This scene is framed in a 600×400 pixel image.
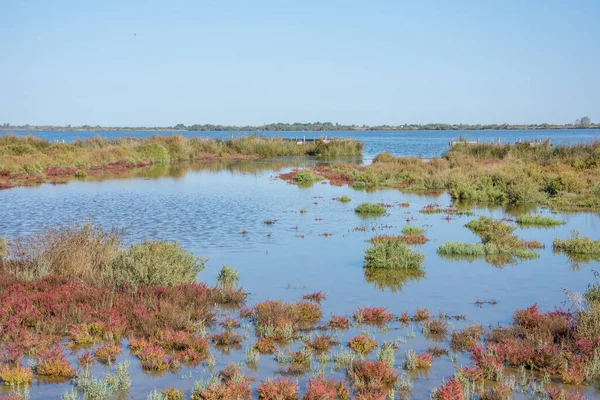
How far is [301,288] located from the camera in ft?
42.1

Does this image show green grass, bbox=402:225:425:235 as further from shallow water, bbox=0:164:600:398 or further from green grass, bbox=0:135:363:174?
green grass, bbox=0:135:363:174

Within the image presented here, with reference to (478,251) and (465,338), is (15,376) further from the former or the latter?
(478,251)

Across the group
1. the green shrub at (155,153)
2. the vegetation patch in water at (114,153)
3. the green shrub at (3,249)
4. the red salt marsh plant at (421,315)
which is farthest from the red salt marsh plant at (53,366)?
the green shrub at (155,153)

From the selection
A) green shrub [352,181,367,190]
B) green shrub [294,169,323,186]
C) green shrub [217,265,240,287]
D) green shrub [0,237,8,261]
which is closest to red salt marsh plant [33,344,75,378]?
green shrub [217,265,240,287]

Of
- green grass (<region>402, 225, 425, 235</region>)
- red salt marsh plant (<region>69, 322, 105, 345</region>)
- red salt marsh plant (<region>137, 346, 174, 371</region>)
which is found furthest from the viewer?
green grass (<region>402, 225, 425, 235</region>)

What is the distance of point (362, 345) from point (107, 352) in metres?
3.59

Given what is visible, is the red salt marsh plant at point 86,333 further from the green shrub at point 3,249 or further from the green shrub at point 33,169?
the green shrub at point 33,169

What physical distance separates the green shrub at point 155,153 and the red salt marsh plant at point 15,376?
47.7 m

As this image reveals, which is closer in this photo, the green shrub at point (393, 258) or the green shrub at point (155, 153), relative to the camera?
the green shrub at point (393, 258)

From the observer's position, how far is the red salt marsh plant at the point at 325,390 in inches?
281

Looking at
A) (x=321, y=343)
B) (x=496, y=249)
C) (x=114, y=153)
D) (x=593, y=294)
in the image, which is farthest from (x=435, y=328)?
(x=114, y=153)

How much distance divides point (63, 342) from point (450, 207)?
19484 millimetres

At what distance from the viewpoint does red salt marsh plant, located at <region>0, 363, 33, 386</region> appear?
25.0 feet

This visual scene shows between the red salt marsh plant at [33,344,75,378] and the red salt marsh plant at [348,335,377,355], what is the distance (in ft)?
12.6
